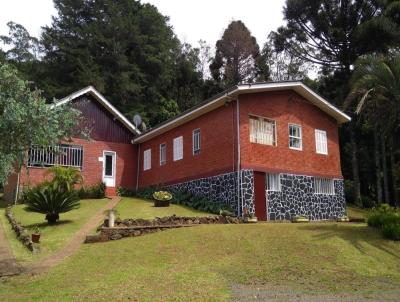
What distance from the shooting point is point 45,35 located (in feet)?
150

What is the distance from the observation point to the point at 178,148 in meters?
26.5

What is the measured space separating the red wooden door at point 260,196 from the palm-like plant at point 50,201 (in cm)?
830

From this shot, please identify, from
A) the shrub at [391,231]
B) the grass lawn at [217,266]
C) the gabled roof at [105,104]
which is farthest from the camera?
the gabled roof at [105,104]

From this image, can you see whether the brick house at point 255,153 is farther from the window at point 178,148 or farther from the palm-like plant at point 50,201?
the palm-like plant at point 50,201

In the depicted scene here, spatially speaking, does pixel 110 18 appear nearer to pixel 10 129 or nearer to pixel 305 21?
pixel 305 21

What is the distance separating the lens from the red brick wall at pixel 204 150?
22.4 metres

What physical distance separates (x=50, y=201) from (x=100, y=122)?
37.7ft

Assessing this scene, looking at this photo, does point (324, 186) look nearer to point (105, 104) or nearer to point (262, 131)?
point (262, 131)

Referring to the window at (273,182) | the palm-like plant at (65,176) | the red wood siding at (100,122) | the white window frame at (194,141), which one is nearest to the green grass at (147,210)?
the palm-like plant at (65,176)

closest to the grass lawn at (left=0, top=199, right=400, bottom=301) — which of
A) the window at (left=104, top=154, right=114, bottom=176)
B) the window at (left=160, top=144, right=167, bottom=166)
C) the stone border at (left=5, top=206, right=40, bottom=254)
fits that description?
the stone border at (left=5, top=206, right=40, bottom=254)

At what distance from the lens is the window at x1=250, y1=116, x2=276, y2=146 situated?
22609 mm

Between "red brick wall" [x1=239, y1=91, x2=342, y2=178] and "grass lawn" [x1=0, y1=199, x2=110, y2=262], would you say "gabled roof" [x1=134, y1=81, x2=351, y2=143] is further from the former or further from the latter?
"grass lawn" [x1=0, y1=199, x2=110, y2=262]

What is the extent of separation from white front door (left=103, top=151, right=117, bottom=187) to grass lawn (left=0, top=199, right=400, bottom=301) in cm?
1305

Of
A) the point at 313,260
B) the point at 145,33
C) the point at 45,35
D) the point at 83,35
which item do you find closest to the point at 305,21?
the point at 145,33
